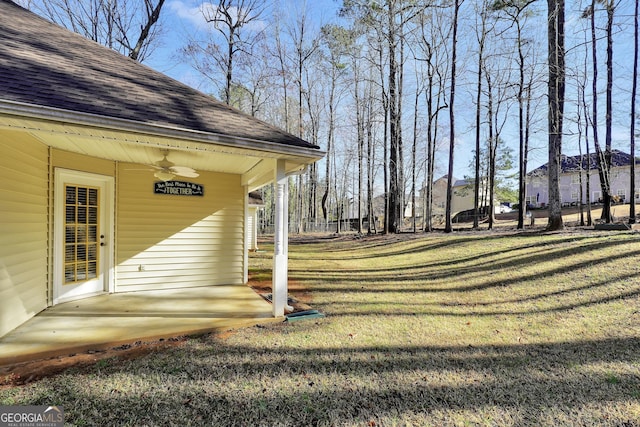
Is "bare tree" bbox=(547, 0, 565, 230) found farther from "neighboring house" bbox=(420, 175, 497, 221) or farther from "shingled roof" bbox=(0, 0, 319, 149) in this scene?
"neighboring house" bbox=(420, 175, 497, 221)

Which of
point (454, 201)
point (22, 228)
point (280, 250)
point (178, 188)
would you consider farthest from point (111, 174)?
Result: point (454, 201)

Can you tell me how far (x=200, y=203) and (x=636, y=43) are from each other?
51.3ft

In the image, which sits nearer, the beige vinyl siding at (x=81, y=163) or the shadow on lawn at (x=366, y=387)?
the shadow on lawn at (x=366, y=387)

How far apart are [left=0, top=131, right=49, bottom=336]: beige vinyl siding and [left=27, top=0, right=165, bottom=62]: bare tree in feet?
33.5

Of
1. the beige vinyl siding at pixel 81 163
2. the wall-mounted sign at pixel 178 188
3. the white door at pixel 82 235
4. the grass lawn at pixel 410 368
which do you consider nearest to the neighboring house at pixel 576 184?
the grass lawn at pixel 410 368

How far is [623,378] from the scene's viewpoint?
8.37 feet

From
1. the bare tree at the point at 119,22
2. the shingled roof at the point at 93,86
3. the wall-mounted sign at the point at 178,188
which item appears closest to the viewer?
the shingled roof at the point at 93,86

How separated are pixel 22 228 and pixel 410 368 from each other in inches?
182

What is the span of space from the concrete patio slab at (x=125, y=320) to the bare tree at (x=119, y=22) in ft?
36.6

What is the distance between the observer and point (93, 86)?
322 cm

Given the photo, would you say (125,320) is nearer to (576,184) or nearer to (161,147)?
(161,147)

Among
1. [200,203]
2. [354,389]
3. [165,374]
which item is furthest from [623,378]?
[200,203]

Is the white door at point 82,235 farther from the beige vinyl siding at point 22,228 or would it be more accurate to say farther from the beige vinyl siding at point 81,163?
the beige vinyl siding at point 22,228

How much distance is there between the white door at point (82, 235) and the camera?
4.26 m
